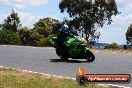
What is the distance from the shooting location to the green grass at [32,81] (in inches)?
388

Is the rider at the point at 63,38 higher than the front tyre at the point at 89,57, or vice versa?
the rider at the point at 63,38

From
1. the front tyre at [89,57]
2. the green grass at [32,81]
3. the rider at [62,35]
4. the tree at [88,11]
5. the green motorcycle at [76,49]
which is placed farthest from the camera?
the tree at [88,11]

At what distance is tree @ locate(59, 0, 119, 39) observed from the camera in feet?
194

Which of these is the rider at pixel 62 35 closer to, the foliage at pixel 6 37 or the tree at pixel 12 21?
the foliage at pixel 6 37

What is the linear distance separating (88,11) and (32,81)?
4924 cm

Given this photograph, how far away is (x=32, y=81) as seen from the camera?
10.5 meters

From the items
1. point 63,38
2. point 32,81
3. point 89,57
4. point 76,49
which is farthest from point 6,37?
point 32,81

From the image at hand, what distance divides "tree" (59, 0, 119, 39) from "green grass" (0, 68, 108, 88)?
4754 cm

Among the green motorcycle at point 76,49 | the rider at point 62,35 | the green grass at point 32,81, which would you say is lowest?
the green grass at point 32,81

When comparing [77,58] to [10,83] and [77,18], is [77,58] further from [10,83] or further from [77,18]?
[77,18]

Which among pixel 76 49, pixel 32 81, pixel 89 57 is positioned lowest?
pixel 32 81

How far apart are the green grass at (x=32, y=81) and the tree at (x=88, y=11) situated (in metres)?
47.5

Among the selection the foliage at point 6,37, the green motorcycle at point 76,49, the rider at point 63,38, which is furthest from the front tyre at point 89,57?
the foliage at point 6,37

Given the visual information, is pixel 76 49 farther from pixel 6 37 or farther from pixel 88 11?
pixel 88 11
